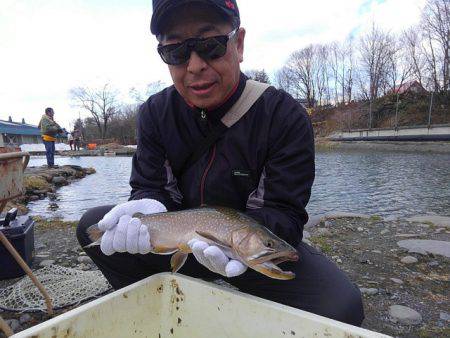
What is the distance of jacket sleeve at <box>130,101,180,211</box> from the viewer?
258cm

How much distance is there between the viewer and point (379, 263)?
11.8 feet

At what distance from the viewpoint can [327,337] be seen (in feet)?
5.01

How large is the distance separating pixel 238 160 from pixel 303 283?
0.84 m

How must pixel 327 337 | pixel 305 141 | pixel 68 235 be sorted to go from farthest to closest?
pixel 68 235 → pixel 305 141 → pixel 327 337

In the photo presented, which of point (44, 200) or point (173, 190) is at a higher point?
point (173, 190)

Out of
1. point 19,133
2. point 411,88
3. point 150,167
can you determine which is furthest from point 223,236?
point 19,133

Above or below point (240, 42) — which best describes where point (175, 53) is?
below

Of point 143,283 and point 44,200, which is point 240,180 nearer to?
point 143,283

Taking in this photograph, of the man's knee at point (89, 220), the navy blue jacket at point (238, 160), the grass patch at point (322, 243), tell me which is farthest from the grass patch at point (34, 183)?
the navy blue jacket at point (238, 160)

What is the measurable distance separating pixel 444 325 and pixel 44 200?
976cm

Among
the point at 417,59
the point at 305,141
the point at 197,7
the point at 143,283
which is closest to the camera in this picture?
the point at 143,283

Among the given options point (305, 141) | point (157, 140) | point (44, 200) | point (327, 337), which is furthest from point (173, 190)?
point (44, 200)

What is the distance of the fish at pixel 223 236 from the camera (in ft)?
5.66

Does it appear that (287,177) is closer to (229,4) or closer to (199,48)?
(199,48)
